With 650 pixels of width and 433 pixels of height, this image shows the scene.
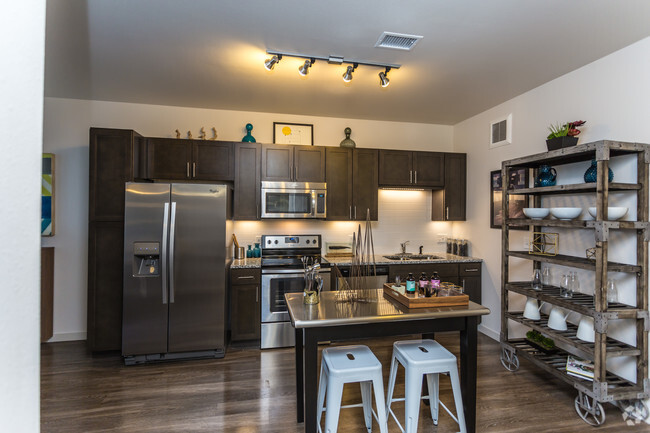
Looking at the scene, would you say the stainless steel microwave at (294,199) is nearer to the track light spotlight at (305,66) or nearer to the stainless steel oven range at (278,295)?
the stainless steel oven range at (278,295)

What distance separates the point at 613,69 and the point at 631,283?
1.71 meters

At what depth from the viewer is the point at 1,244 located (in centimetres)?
62

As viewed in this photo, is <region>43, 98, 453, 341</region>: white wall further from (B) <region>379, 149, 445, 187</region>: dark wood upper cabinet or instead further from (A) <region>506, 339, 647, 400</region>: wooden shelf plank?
(A) <region>506, 339, 647, 400</region>: wooden shelf plank

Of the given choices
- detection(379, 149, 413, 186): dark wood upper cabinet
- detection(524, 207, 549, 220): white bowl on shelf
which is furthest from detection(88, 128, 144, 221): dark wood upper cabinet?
detection(524, 207, 549, 220): white bowl on shelf

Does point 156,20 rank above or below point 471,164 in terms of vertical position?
above

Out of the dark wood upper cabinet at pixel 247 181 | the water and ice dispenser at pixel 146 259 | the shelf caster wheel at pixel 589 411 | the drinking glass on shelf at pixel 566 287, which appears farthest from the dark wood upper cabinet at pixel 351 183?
the shelf caster wheel at pixel 589 411

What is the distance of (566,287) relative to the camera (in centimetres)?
273

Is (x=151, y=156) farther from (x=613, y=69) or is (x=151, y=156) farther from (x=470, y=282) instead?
(x=613, y=69)

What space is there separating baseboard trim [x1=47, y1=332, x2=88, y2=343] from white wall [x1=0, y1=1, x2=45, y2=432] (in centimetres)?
394

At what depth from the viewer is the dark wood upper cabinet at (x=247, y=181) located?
154 inches

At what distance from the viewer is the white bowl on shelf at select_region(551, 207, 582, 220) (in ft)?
8.65

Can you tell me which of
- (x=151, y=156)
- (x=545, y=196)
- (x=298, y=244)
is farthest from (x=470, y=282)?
(x=151, y=156)

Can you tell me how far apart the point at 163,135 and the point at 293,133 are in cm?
161

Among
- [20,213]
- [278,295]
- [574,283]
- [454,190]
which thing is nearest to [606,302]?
[574,283]
